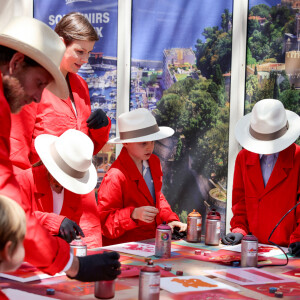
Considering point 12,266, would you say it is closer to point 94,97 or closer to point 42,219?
point 42,219

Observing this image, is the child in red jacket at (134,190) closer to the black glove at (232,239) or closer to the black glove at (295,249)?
the black glove at (232,239)

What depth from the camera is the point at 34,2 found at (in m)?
5.65

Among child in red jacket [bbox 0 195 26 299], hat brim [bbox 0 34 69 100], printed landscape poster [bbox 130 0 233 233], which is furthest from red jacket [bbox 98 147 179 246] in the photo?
child in red jacket [bbox 0 195 26 299]

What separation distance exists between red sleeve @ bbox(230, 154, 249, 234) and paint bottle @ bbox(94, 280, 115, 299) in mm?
1538

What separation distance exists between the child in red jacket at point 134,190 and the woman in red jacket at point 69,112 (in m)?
0.13

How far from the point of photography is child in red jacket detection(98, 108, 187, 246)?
3.31m

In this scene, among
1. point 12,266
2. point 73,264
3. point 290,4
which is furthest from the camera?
point 290,4

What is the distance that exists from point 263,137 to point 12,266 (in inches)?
87.1

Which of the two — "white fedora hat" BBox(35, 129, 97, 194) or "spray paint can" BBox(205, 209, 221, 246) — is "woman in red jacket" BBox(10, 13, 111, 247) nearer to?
"white fedora hat" BBox(35, 129, 97, 194)

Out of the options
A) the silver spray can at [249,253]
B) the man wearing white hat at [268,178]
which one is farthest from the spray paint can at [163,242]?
the man wearing white hat at [268,178]

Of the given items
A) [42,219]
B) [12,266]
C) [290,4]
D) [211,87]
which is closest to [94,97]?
[211,87]

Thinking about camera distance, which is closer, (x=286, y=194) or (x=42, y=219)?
(x=42, y=219)

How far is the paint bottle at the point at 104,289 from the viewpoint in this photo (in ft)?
6.23

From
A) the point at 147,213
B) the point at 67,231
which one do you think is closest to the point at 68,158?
the point at 67,231
